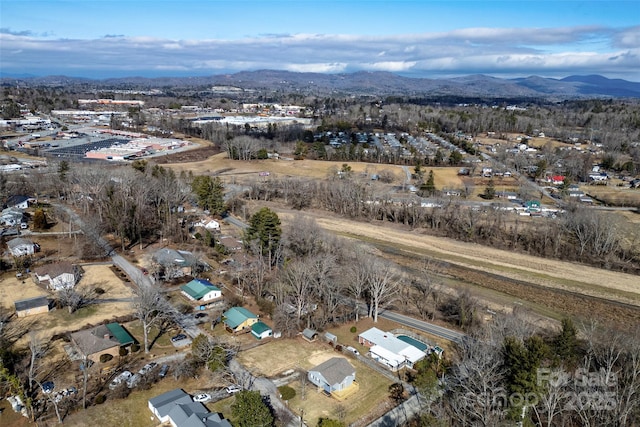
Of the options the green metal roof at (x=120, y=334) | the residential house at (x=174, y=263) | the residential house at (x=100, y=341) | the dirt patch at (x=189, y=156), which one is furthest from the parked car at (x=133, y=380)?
the dirt patch at (x=189, y=156)

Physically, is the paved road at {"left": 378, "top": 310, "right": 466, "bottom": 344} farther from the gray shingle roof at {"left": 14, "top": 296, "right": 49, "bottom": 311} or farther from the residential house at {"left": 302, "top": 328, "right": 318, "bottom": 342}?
the gray shingle roof at {"left": 14, "top": 296, "right": 49, "bottom": 311}

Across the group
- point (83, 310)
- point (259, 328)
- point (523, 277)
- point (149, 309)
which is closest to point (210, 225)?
point (83, 310)

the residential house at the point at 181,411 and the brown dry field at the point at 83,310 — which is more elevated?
the residential house at the point at 181,411

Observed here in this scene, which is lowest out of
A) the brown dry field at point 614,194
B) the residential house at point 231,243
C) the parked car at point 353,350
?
the parked car at point 353,350

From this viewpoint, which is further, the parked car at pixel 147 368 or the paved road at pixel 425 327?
the paved road at pixel 425 327

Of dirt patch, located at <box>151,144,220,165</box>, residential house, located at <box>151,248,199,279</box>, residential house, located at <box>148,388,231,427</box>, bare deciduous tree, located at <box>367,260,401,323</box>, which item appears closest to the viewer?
residential house, located at <box>148,388,231,427</box>

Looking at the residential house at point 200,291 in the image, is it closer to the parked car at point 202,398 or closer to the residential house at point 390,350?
the parked car at point 202,398

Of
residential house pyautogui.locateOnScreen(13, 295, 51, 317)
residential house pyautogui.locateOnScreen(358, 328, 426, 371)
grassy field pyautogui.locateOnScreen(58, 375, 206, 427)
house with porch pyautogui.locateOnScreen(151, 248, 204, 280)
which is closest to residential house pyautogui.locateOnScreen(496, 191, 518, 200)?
residential house pyautogui.locateOnScreen(358, 328, 426, 371)

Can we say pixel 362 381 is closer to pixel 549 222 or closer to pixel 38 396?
pixel 38 396
